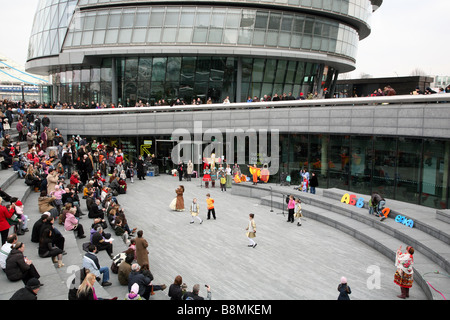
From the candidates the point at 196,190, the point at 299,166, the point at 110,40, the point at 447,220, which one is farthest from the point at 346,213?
the point at 110,40

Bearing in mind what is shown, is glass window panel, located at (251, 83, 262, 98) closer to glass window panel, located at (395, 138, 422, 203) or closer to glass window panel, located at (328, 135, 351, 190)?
glass window panel, located at (328, 135, 351, 190)

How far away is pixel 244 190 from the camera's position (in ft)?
85.1

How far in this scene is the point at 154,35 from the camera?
3659 cm

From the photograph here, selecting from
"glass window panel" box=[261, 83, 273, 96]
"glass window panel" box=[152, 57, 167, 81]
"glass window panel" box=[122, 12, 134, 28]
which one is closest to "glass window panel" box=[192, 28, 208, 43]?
"glass window panel" box=[152, 57, 167, 81]

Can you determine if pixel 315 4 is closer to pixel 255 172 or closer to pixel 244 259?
pixel 255 172

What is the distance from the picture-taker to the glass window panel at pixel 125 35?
37062mm

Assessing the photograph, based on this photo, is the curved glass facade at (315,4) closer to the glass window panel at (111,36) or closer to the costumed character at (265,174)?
the glass window panel at (111,36)

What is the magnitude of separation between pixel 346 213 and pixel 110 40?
2925cm

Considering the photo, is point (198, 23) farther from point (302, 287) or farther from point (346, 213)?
point (302, 287)

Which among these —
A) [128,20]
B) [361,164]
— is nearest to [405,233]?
[361,164]

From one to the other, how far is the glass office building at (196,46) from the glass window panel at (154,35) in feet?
0.32

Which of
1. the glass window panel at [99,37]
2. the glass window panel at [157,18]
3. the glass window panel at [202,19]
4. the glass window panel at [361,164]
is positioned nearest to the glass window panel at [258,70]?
the glass window panel at [202,19]

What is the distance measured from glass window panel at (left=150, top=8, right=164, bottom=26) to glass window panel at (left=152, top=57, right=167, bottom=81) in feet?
10.5

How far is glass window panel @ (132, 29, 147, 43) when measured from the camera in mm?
36719
